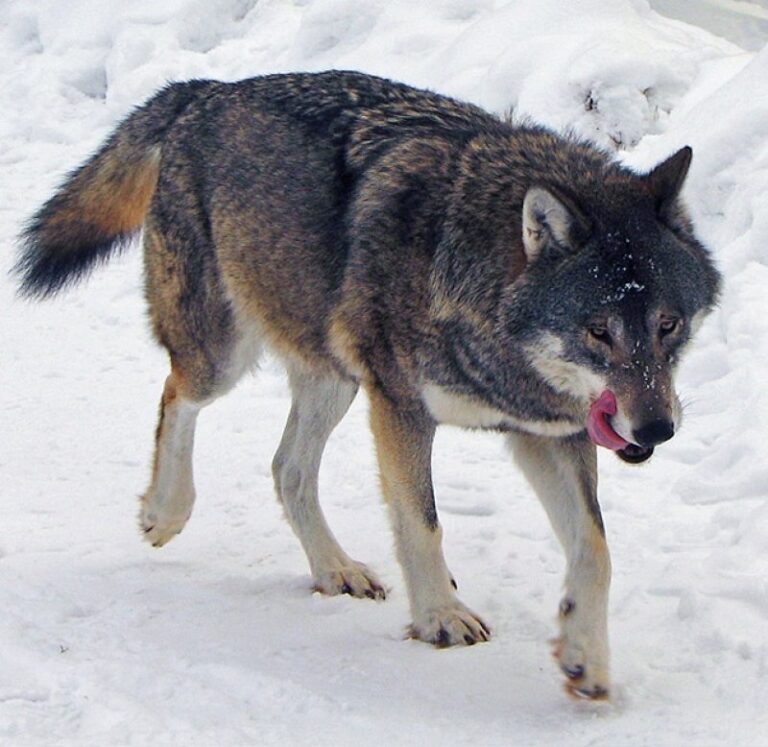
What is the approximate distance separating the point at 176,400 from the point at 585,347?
1.97 metres

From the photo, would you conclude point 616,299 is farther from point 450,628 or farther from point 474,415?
point 450,628

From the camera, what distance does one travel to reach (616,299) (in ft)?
12.8

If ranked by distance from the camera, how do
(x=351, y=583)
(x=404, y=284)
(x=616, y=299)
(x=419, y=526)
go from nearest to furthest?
(x=616, y=299), (x=404, y=284), (x=419, y=526), (x=351, y=583)

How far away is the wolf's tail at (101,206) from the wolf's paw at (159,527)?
1.07 m

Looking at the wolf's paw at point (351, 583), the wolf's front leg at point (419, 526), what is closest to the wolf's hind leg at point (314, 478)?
the wolf's paw at point (351, 583)

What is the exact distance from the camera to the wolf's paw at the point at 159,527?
5352 millimetres

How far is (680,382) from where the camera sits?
652 cm

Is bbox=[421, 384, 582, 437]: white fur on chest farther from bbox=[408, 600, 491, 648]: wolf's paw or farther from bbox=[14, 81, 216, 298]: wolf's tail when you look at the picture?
bbox=[14, 81, 216, 298]: wolf's tail

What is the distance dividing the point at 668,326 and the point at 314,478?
1845 mm

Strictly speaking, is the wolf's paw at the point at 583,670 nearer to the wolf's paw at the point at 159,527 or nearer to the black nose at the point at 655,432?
the black nose at the point at 655,432

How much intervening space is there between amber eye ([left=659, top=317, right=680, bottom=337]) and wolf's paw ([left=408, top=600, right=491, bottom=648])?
1196mm

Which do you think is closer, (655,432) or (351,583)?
(655,432)

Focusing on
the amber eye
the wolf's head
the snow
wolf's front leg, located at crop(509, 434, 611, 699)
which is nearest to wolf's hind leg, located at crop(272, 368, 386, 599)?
the snow

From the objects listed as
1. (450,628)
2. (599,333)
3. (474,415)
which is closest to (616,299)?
(599,333)
